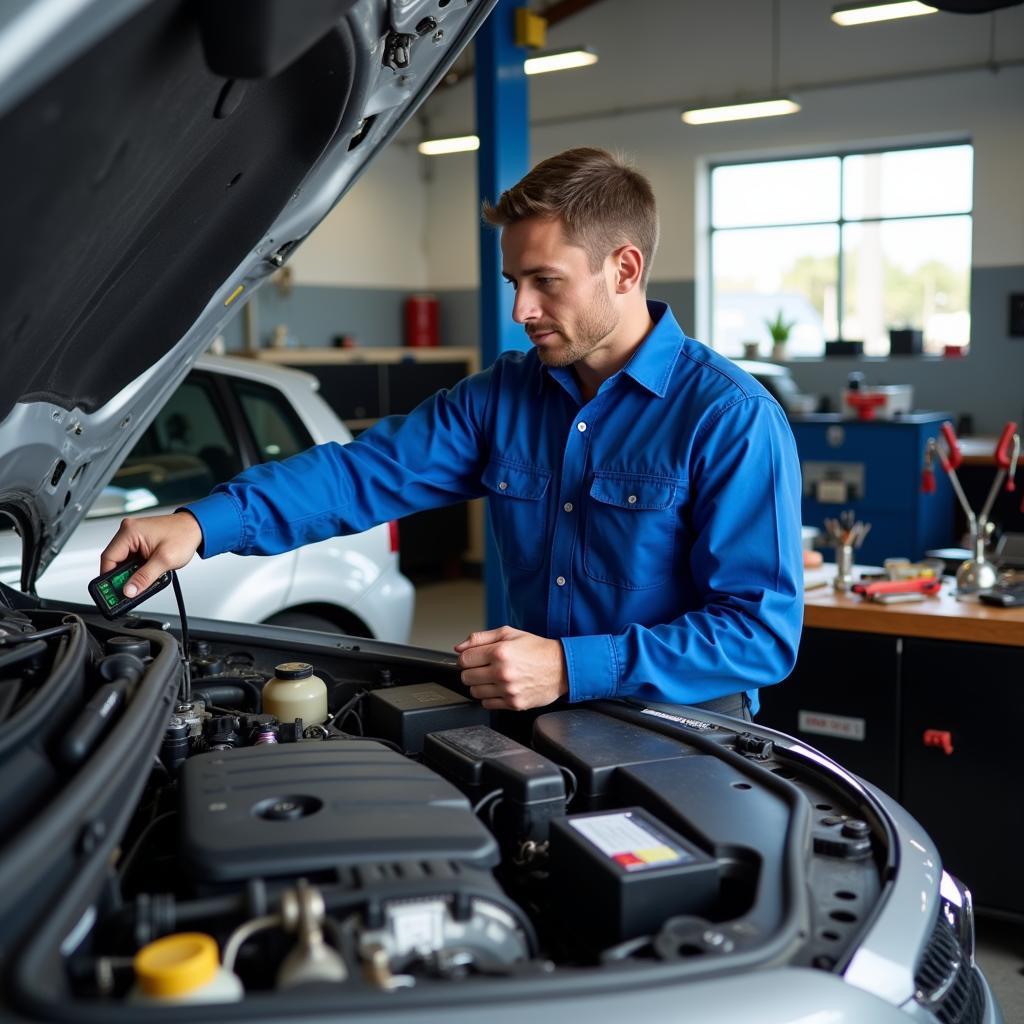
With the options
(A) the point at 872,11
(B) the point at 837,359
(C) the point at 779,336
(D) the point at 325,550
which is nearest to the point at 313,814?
(D) the point at 325,550

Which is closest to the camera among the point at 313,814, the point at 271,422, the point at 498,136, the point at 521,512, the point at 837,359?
the point at 313,814

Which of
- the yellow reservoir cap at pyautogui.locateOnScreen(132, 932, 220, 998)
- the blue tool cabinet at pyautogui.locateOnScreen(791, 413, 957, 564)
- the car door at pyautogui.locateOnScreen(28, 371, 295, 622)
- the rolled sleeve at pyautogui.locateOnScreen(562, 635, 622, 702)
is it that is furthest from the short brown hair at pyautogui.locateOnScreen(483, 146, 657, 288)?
the blue tool cabinet at pyautogui.locateOnScreen(791, 413, 957, 564)

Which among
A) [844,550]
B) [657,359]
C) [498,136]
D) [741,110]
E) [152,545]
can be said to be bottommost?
[844,550]

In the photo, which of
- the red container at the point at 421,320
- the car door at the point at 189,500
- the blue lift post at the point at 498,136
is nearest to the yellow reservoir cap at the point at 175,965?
the car door at the point at 189,500

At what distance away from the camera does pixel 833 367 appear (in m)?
8.84

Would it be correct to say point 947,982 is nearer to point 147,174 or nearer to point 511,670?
point 511,670

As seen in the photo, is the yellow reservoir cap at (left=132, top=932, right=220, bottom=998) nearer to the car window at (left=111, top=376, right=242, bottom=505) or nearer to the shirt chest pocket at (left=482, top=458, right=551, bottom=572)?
the shirt chest pocket at (left=482, top=458, right=551, bottom=572)

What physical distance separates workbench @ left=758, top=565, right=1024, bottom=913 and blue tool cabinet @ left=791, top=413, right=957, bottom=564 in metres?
3.51

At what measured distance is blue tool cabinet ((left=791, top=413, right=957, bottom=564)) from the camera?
639 centimetres

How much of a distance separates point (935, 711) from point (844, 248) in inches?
270

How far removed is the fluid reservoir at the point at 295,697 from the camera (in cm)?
158

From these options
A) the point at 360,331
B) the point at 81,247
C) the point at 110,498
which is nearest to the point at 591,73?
the point at 360,331

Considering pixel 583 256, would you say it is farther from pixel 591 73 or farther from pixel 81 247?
pixel 591 73

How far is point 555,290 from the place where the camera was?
184 centimetres
